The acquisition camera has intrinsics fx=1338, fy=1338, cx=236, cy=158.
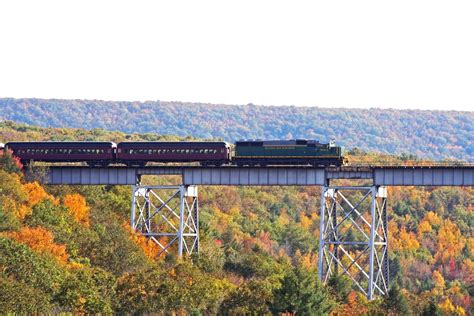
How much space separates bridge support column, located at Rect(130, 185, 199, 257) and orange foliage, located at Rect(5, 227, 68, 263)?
7389 mm

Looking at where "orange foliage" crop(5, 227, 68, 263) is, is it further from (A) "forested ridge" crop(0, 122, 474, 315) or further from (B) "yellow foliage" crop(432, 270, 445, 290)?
(B) "yellow foliage" crop(432, 270, 445, 290)

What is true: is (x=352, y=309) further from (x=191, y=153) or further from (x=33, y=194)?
(x=33, y=194)

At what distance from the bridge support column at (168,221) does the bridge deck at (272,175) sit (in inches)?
45.8

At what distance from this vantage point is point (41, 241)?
82812mm

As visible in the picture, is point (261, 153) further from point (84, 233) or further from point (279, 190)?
point (279, 190)

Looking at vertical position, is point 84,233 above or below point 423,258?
above

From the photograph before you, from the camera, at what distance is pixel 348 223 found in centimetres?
17150

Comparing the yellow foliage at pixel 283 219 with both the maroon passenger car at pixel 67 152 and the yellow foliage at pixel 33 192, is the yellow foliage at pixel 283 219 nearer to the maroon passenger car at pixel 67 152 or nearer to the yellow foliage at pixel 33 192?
the maroon passenger car at pixel 67 152

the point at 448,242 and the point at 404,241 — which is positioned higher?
the point at 404,241

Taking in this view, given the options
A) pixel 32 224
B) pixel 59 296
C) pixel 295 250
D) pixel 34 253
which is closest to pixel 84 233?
pixel 32 224

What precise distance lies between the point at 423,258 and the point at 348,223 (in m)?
16.2

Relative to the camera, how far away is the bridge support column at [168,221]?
88688 millimetres

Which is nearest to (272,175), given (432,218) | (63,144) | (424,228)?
(63,144)

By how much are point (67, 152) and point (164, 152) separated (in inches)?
276
